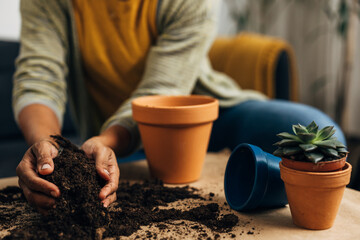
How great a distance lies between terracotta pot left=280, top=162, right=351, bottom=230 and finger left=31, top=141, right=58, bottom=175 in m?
0.41

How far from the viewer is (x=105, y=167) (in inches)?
27.5

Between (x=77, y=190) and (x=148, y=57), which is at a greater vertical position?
(x=148, y=57)

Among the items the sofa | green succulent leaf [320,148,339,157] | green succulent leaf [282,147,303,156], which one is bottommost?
the sofa

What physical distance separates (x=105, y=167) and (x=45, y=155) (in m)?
0.11

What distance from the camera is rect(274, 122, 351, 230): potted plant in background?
0.55 metres

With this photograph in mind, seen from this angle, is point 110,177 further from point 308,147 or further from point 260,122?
point 260,122

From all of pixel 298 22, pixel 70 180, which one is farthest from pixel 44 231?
pixel 298 22

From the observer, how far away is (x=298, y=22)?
10.1ft

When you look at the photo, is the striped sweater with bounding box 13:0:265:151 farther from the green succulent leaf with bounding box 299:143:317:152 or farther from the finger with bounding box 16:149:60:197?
the green succulent leaf with bounding box 299:143:317:152

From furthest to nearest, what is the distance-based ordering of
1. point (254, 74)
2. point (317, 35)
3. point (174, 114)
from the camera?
1. point (317, 35)
2. point (254, 74)
3. point (174, 114)

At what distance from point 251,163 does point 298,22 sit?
8.84 feet

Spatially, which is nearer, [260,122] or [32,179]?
[32,179]

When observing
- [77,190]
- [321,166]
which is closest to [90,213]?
[77,190]

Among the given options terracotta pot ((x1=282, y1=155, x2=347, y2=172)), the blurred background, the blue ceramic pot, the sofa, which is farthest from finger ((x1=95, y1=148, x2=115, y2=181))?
the blurred background
